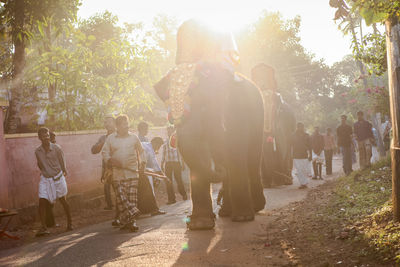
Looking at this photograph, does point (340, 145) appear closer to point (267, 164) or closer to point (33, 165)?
point (267, 164)

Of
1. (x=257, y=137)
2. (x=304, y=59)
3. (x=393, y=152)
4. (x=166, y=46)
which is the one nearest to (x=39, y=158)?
(x=257, y=137)

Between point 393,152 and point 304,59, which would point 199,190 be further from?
point 304,59

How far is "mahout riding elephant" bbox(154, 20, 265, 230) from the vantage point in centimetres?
514

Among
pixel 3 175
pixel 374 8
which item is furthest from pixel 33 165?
pixel 374 8

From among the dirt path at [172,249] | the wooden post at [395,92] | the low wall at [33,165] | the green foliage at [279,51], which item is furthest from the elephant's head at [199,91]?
the green foliage at [279,51]

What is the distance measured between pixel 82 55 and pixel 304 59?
94.8ft

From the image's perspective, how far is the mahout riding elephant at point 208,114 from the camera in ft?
16.9

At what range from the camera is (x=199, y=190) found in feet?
17.3

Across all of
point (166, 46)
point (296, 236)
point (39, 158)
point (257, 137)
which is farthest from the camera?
point (166, 46)

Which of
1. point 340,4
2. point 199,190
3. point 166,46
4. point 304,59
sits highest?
point 166,46

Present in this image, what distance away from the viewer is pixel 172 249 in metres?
4.57

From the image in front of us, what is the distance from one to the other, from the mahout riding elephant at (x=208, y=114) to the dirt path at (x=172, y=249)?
293 mm

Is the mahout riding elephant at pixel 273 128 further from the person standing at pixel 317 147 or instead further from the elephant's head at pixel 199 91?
the person standing at pixel 317 147

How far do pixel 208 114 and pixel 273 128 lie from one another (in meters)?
3.60
